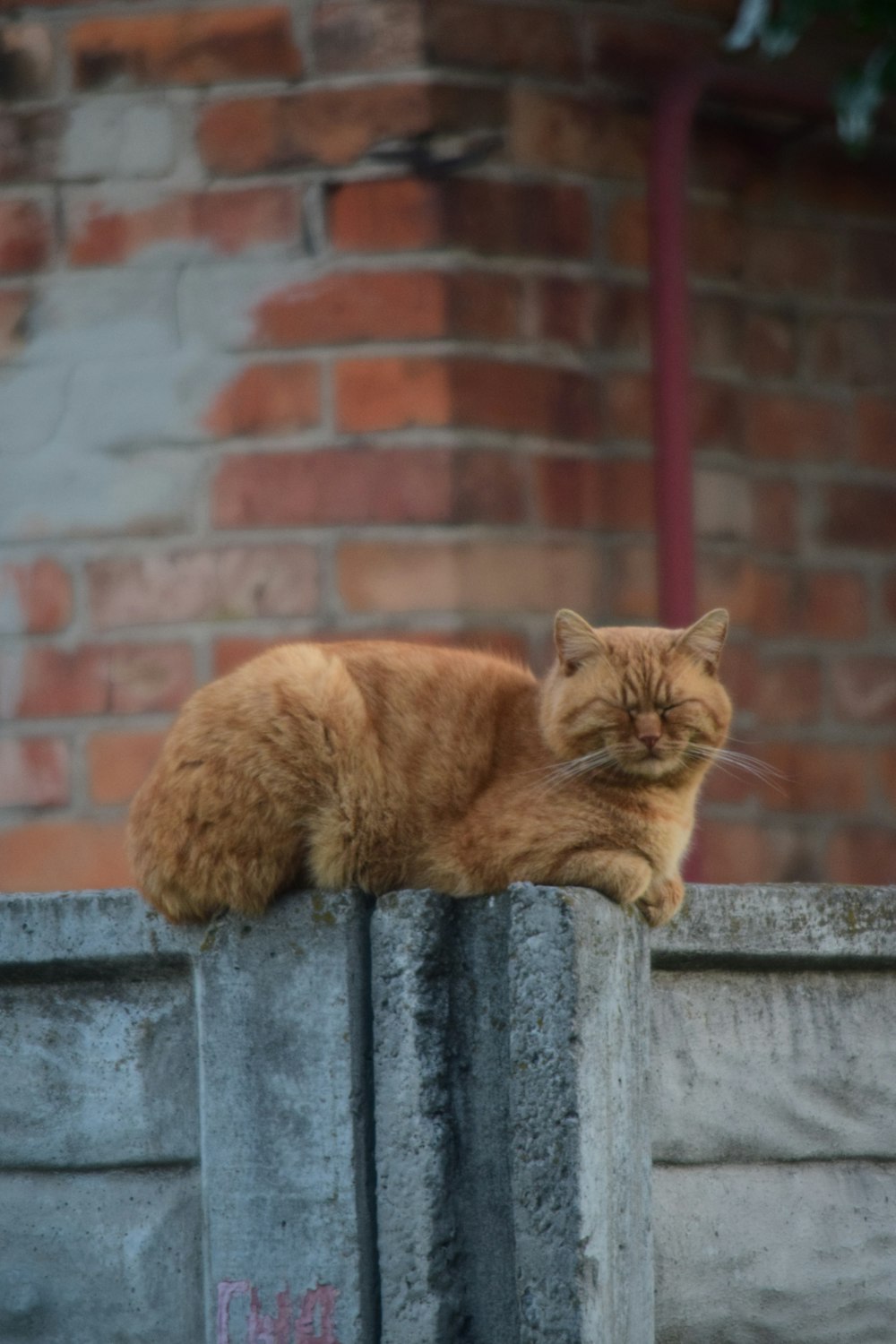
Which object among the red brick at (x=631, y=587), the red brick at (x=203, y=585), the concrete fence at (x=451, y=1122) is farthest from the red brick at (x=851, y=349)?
the concrete fence at (x=451, y=1122)

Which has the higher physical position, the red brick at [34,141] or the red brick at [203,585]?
the red brick at [34,141]

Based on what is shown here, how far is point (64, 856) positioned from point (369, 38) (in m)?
1.79

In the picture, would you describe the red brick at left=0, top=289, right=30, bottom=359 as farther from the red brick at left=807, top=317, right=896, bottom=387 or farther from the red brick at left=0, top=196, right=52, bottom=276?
the red brick at left=807, top=317, right=896, bottom=387

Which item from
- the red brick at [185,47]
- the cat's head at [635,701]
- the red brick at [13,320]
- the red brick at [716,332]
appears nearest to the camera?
the cat's head at [635,701]

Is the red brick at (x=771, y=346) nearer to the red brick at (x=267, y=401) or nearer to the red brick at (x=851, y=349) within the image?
the red brick at (x=851, y=349)

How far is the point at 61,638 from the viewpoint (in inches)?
164

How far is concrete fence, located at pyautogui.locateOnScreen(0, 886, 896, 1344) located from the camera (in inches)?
102

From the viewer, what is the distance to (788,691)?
4434 millimetres

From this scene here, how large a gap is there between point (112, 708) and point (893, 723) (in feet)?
5.78

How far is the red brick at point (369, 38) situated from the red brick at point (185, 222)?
29 cm

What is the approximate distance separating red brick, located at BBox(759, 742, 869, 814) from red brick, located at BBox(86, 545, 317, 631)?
111 cm

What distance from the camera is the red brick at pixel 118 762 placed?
4078 mm

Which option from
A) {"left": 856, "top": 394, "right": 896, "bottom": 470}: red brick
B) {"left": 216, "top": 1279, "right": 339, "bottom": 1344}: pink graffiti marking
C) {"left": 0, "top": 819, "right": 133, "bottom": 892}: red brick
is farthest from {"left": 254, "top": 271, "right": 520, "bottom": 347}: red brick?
{"left": 216, "top": 1279, "right": 339, "bottom": 1344}: pink graffiti marking

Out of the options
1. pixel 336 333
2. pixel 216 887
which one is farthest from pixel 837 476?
pixel 216 887
